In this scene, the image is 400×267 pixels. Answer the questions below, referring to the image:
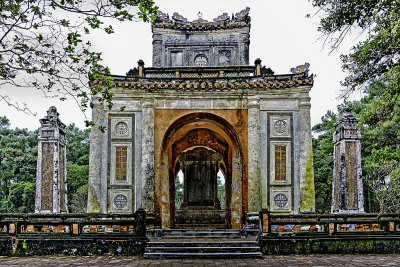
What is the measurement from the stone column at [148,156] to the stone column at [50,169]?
3.61m

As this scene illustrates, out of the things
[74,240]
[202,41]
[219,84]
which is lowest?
[74,240]

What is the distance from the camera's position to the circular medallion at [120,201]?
14.6 meters

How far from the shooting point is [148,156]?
14.7 meters

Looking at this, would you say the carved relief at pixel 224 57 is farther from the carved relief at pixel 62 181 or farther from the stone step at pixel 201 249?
the stone step at pixel 201 249

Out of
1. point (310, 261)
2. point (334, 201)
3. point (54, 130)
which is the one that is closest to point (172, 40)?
point (54, 130)

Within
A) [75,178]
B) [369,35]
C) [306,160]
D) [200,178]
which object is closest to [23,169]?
[75,178]

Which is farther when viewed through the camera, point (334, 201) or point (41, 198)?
point (334, 201)

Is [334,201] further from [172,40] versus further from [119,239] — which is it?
[172,40]

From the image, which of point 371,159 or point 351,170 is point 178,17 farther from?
point 371,159

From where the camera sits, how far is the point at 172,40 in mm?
20891

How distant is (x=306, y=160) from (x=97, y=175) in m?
7.86

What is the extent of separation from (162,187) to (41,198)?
4678 mm

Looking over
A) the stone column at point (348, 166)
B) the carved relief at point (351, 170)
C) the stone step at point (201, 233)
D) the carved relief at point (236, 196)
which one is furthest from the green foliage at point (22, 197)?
the carved relief at point (351, 170)

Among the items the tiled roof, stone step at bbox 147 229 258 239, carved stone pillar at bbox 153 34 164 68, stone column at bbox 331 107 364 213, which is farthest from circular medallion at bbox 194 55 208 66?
stone step at bbox 147 229 258 239
